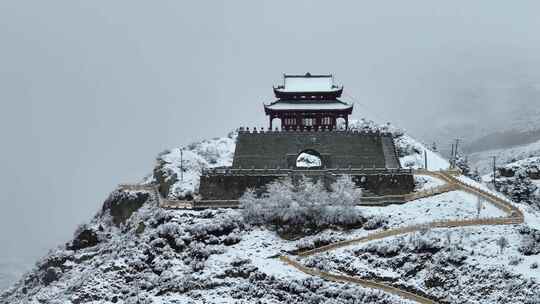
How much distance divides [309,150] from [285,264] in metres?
21.0

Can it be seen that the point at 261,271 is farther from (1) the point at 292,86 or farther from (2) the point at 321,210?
(1) the point at 292,86

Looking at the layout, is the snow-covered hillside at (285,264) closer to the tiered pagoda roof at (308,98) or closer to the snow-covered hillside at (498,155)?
the tiered pagoda roof at (308,98)

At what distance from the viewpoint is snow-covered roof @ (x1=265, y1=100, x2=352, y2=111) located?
10469 centimetres

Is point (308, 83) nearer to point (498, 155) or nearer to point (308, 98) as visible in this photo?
point (308, 98)

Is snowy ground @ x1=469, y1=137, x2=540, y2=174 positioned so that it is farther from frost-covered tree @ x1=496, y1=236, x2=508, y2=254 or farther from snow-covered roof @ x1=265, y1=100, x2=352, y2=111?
frost-covered tree @ x1=496, y1=236, x2=508, y2=254

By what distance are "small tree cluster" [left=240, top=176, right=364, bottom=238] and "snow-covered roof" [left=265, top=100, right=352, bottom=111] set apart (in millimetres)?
18385

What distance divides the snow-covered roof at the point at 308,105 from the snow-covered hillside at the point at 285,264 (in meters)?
15.9

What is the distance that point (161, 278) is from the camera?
79000mm

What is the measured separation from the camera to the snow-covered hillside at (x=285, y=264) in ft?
243

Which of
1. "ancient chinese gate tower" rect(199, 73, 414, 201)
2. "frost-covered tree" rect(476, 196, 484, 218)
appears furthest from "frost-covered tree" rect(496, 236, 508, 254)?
"ancient chinese gate tower" rect(199, 73, 414, 201)

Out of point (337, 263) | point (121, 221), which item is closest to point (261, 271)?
point (337, 263)

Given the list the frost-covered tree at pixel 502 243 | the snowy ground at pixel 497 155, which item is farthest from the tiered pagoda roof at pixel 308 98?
the snowy ground at pixel 497 155

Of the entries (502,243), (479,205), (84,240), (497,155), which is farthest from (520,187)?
(497,155)

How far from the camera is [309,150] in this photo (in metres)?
98.0
